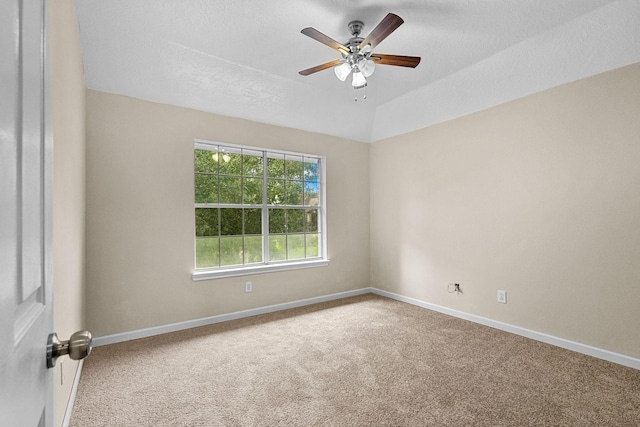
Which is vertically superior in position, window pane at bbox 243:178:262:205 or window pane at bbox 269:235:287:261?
window pane at bbox 243:178:262:205

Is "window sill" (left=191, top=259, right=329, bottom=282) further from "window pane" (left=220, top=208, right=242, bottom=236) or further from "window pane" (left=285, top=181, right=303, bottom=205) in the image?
"window pane" (left=285, top=181, right=303, bottom=205)

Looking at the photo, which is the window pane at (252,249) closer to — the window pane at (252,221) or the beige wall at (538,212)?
the window pane at (252,221)

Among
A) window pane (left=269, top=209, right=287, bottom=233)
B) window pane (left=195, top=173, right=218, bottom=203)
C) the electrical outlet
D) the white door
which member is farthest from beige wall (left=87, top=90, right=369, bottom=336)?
the white door

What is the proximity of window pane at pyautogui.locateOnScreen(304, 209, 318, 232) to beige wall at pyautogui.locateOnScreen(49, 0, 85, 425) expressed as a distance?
2718mm

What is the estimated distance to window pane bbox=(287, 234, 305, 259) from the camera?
440cm

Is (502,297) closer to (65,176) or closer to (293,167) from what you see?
(293,167)

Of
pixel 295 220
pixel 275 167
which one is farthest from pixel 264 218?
pixel 275 167

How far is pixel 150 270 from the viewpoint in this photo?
330 cm

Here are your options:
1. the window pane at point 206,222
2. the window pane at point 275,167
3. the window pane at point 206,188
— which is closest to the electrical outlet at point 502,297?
the window pane at point 275,167

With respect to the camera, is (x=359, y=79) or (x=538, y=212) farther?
(x=538, y=212)

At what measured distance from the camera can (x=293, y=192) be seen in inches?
175

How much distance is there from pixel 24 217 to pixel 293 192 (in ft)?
13.0

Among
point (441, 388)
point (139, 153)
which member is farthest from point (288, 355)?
point (139, 153)

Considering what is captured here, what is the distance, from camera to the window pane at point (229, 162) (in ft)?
12.7
